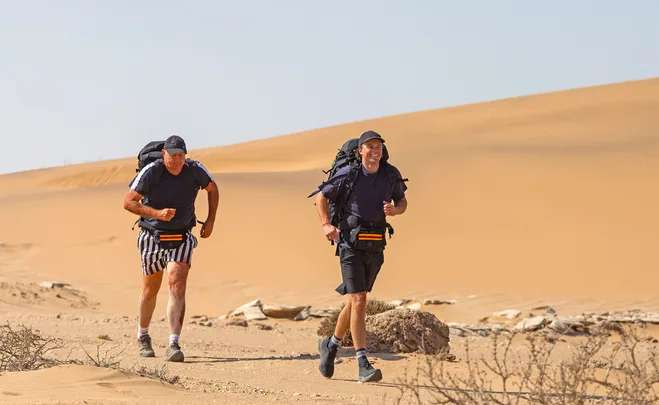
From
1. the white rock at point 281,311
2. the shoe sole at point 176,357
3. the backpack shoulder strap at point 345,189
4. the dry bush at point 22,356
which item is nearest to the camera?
the dry bush at point 22,356

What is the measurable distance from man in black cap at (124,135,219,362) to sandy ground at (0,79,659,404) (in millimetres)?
526

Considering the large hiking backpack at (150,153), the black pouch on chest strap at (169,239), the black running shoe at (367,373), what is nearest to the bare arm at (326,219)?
the black running shoe at (367,373)

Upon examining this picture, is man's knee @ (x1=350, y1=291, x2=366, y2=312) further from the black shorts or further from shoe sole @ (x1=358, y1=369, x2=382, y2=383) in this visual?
shoe sole @ (x1=358, y1=369, x2=382, y2=383)

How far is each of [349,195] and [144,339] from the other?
2.41 meters

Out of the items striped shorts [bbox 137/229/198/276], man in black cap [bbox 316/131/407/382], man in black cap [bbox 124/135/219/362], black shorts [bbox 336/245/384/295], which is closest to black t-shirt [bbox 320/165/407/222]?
man in black cap [bbox 316/131/407/382]

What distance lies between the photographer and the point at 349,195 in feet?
25.5

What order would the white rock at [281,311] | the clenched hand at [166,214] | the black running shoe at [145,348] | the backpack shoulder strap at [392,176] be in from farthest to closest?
the white rock at [281,311] → the black running shoe at [145,348] → the clenched hand at [166,214] → the backpack shoulder strap at [392,176]

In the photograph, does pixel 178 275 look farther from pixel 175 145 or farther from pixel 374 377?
pixel 374 377

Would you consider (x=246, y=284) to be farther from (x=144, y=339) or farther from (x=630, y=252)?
(x=144, y=339)

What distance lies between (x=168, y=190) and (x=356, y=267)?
1.93m

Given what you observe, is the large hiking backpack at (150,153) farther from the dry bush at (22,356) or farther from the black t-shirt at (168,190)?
the dry bush at (22,356)

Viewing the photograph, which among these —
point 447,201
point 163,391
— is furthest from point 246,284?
point 163,391

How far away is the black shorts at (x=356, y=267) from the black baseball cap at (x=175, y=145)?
1677mm

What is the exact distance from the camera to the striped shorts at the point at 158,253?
345 inches
